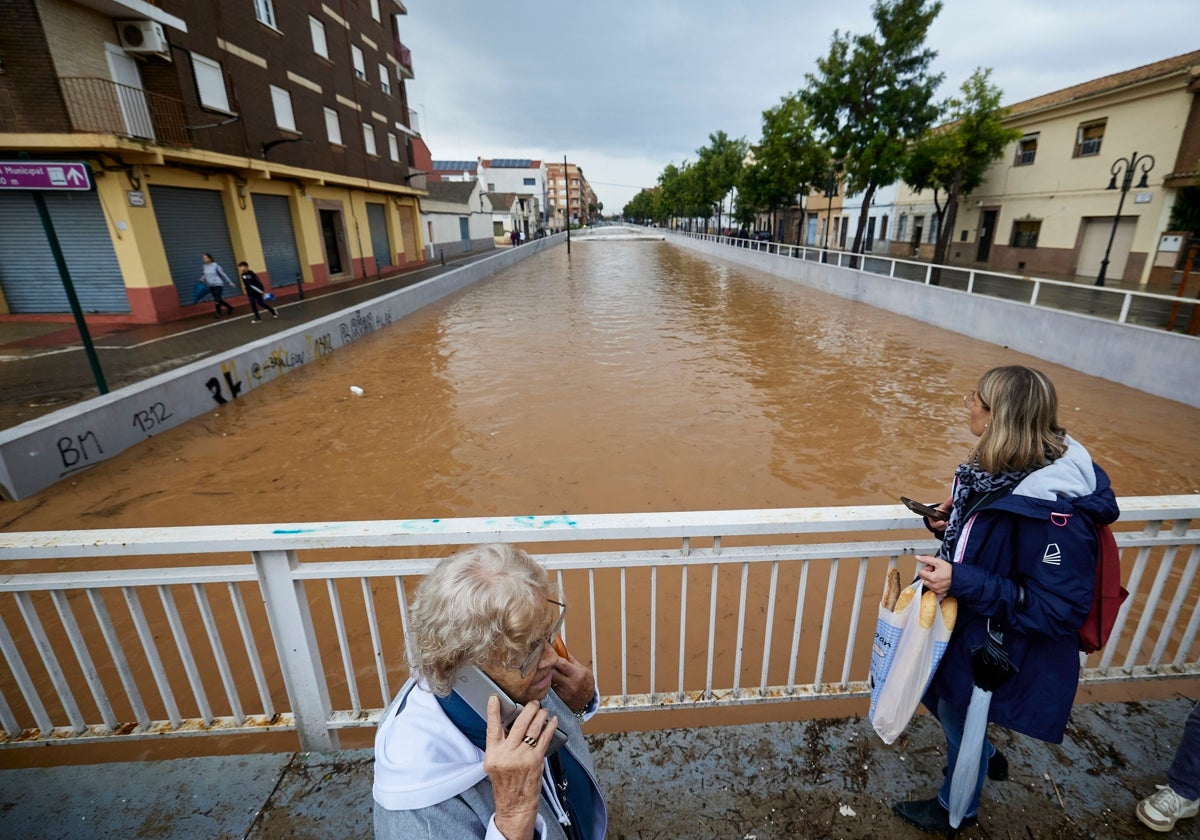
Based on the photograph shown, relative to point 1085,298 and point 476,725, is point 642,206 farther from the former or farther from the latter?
point 476,725

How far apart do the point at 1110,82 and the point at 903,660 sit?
31.7 meters

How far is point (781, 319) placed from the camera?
50.6 ft

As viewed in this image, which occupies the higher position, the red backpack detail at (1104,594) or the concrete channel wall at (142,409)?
the red backpack detail at (1104,594)

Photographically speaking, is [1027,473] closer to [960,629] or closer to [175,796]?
[960,629]

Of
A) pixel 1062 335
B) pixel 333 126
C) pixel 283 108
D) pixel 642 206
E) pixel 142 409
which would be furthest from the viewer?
pixel 642 206

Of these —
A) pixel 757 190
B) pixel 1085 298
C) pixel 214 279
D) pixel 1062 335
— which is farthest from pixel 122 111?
pixel 757 190

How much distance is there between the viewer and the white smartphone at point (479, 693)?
3.71ft

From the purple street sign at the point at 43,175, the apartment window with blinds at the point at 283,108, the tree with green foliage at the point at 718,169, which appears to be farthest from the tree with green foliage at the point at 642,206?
the purple street sign at the point at 43,175

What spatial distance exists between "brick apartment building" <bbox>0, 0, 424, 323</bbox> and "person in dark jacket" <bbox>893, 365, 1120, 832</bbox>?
16174 millimetres

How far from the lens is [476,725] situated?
1126 mm

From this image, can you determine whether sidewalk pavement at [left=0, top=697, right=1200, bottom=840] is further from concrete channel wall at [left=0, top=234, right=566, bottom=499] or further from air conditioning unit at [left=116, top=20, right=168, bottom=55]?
air conditioning unit at [left=116, top=20, right=168, bottom=55]

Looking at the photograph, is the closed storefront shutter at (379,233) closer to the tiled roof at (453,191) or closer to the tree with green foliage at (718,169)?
the tiled roof at (453,191)

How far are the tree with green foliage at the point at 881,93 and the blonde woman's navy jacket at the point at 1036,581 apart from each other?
24.3 metres

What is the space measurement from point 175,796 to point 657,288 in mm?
21748
